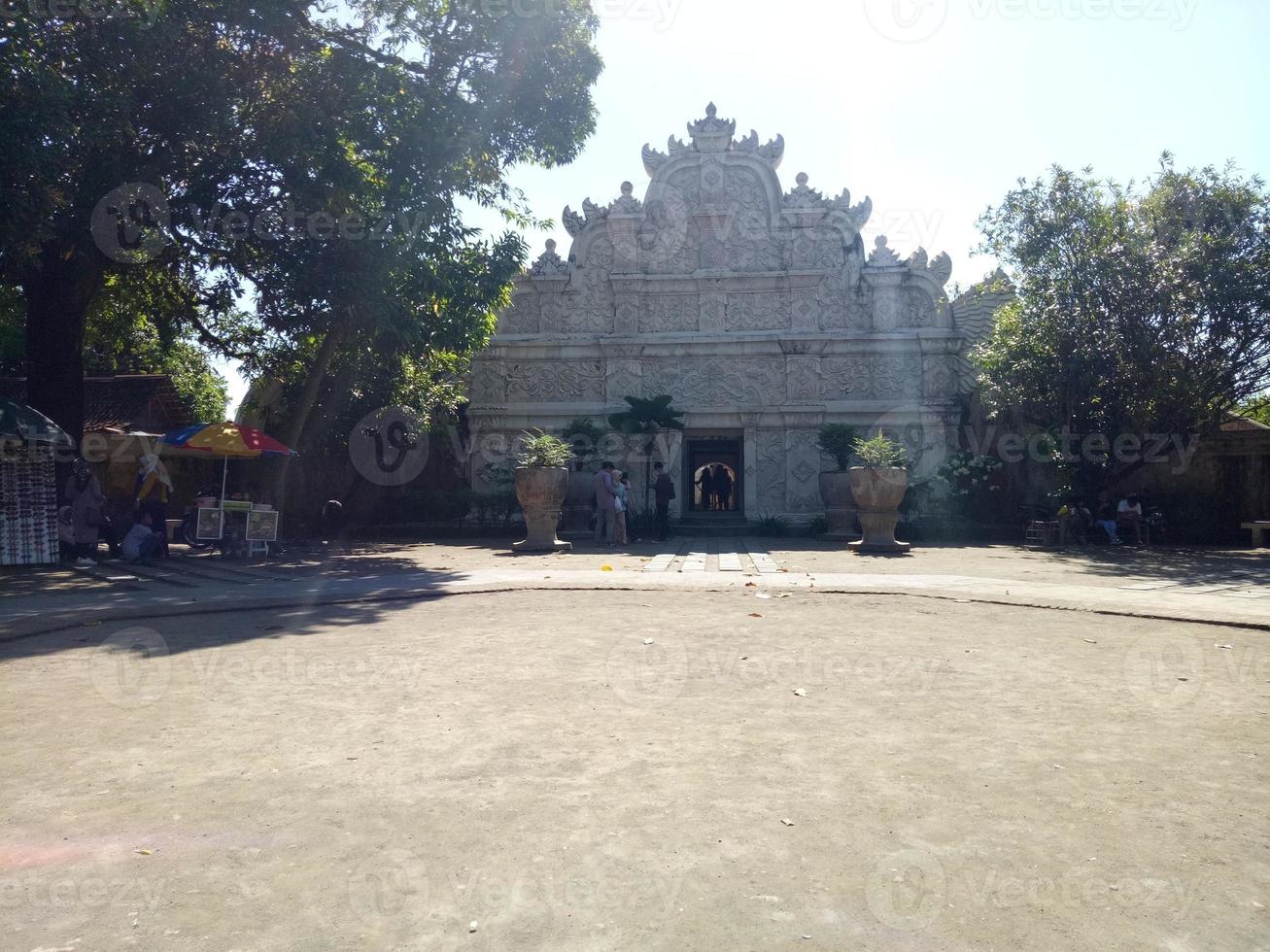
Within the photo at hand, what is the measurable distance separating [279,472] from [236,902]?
15.1 metres

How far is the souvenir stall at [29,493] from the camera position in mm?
12422

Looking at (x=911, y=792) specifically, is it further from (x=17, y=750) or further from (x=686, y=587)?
(x=686, y=587)

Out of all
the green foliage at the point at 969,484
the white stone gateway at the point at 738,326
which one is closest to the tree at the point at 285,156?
the white stone gateway at the point at 738,326

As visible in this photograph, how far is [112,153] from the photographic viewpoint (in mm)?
12570

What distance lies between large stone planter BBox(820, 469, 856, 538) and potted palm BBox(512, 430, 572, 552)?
6.22 metres

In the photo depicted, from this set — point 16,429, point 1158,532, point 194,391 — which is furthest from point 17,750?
point 194,391

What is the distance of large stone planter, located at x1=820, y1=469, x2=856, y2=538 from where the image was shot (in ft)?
61.4

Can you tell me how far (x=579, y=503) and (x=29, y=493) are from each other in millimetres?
9550

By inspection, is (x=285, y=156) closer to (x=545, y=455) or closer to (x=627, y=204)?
(x=545, y=455)
